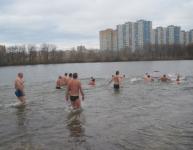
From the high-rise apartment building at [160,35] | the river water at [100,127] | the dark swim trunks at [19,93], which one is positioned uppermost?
the high-rise apartment building at [160,35]

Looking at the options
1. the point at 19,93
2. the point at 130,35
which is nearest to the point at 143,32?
the point at 130,35

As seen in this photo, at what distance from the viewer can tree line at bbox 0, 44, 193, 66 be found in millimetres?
134125

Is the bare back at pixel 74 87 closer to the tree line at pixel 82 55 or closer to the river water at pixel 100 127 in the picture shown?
the river water at pixel 100 127

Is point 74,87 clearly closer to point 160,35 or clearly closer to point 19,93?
point 19,93

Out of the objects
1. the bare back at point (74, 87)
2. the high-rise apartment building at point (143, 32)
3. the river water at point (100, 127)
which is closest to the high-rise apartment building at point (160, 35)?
the high-rise apartment building at point (143, 32)

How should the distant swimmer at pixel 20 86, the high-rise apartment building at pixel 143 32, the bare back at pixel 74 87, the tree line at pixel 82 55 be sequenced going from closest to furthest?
the bare back at pixel 74 87 → the distant swimmer at pixel 20 86 → the tree line at pixel 82 55 → the high-rise apartment building at pixel 143 32

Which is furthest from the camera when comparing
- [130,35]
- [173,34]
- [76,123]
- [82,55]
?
[173,34]

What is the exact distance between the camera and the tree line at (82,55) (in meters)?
134

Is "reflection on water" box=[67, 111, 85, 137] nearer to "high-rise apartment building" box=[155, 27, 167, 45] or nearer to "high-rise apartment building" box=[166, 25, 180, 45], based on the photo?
"high-rise apartment building" box=[155, 27, 167, 45]

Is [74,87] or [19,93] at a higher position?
[74,87]

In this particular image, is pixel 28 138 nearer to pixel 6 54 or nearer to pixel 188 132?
pixel 188 132

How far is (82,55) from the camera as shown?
466 feet

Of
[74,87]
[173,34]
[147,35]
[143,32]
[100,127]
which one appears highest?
[143,32]

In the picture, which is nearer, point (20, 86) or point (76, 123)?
point (76, 123)
